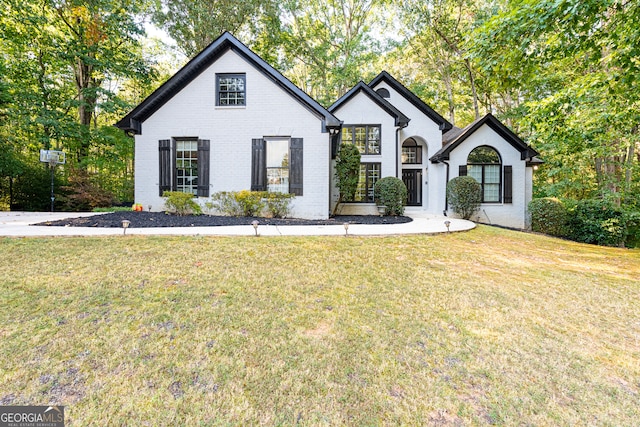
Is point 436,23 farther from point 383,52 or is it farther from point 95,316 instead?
point 95,316

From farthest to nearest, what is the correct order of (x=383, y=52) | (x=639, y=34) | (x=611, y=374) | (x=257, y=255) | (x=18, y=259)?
(x=383, y=52)
(x=639, y=34)
(x=257, y=255)
(x=18, y=259)
(x=611, y=374)

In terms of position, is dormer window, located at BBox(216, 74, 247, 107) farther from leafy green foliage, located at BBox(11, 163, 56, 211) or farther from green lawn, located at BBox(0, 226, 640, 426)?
leafy green foliage, located at BBox(11, 163, 56, 211)

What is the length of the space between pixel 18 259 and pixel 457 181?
13278 mm

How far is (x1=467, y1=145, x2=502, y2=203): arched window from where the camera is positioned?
12.8m

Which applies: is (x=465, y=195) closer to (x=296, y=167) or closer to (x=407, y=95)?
(x=407, y=95)

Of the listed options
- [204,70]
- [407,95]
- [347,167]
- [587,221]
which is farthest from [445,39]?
[204,70]

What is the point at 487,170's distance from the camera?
12906mm

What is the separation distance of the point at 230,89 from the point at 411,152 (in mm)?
9542

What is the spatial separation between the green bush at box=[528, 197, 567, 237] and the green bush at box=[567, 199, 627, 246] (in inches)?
18.0

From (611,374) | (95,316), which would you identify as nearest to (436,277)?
(611,374)

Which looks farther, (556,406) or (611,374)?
(611,374)

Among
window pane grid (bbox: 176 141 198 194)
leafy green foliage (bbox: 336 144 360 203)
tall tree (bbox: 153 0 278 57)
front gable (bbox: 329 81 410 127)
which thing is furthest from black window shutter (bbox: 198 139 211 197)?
tall tree (bbox: 153 0 278 57)

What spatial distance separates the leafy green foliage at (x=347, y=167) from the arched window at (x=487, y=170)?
5.39 m

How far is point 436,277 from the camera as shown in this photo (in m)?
4.22
